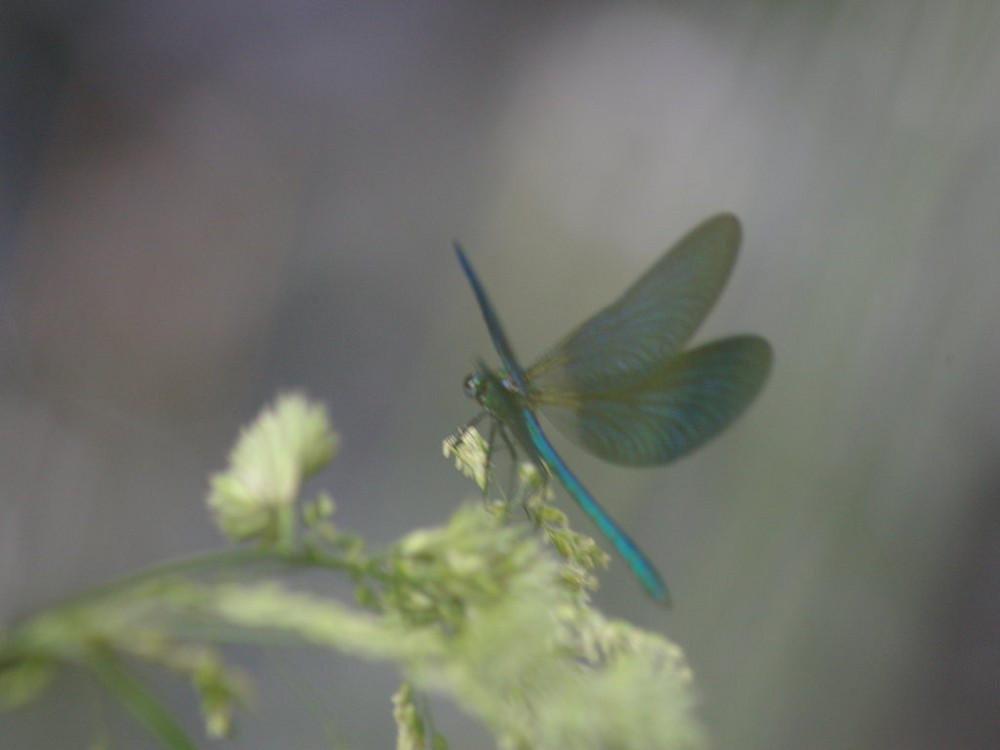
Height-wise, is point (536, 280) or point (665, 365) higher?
point (536, 280)

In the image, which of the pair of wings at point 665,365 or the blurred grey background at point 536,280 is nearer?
the pair of wings at point 665,365

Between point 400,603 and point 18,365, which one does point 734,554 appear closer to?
point 18,365

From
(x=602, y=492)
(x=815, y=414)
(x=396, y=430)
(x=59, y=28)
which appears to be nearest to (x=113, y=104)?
(x=59, y=28)

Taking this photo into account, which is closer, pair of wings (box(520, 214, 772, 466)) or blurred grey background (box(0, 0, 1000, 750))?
pair of wings (box(520, 214, 772, 466))

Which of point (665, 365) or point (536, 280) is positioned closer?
point (665, 365)
